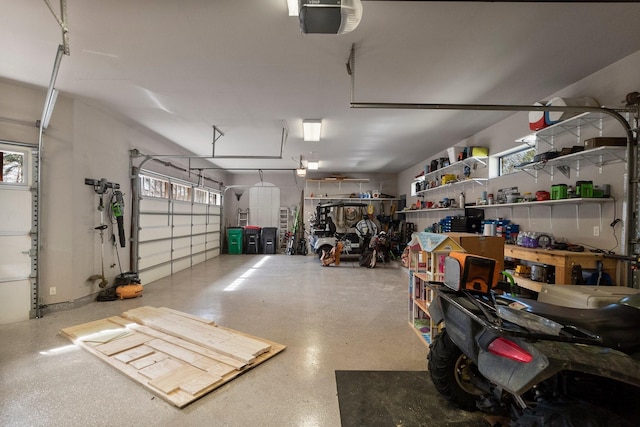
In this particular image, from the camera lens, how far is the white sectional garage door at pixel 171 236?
526 cm

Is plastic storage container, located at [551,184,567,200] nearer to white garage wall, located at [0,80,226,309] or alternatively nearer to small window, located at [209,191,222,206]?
white garage wall, located at [0,80,226,309]

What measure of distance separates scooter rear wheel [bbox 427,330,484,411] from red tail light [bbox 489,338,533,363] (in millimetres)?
686

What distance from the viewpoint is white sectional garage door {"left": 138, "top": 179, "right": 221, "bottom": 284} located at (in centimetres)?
526

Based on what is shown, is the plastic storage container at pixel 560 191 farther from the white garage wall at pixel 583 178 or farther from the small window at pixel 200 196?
the small window at pixel 200 196

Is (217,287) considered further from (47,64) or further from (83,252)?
(47,64)

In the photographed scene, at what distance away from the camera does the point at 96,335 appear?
285cm

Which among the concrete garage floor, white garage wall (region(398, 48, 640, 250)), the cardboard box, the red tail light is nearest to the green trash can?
the concrete garage floor

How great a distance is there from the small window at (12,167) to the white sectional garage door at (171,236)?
5.87 feet

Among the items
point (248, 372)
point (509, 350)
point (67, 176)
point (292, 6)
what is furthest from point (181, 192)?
point (509, 350)

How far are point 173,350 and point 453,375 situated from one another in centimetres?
250

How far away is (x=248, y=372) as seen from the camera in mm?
2289

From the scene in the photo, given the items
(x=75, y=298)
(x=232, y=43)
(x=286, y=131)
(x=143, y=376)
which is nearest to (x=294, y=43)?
(x=232, y=43)

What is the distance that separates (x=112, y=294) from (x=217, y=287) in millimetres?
1618

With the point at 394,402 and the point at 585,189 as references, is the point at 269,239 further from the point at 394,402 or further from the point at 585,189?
the point at 585,189
